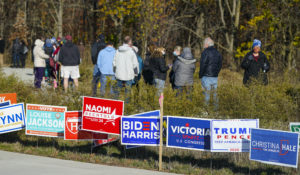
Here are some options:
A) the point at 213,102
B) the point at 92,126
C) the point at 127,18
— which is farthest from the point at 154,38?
the point at 92,126

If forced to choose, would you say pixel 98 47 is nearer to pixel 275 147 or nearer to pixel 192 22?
pixel 275 147

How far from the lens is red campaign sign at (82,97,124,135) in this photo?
9.29m

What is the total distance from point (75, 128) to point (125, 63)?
3885 mm

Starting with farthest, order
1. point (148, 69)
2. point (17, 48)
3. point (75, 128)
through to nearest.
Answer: point (17, 48), point (148, 69), point (75, 128)

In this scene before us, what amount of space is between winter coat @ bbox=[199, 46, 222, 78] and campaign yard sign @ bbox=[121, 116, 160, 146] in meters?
4.25

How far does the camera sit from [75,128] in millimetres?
9789

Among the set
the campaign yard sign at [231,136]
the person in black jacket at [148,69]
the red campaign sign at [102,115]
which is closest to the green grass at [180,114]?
the campaign yard sign at [231,136]

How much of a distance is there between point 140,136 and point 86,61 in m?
19.3

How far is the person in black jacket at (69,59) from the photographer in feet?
51.9

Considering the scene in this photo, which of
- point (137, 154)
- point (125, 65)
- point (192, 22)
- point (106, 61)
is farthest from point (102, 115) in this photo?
point (192, 22)

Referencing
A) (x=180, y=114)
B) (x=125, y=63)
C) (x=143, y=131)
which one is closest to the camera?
(x=143, y=131)

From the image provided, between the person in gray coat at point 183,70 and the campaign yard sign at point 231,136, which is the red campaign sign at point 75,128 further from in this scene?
the person in gray coat at point 183,70

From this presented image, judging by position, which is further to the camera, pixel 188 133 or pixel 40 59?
pixel 40 59

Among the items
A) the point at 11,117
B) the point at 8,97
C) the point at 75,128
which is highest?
the point at 8,97
